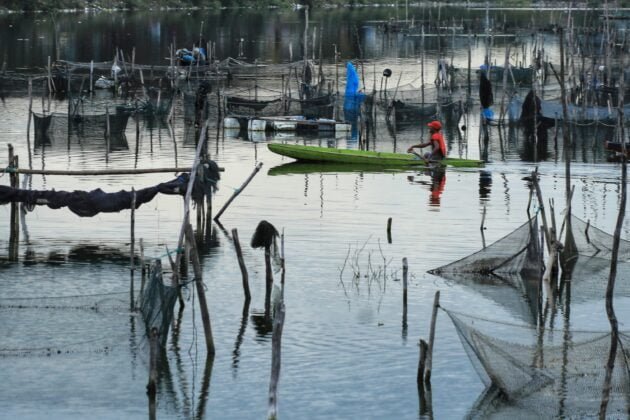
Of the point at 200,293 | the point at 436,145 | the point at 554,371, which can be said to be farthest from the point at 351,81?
the point at 554,371

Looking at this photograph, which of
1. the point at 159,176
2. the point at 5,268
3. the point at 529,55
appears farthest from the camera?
the point at 529,55

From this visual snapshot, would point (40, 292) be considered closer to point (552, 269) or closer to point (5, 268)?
point (5, 268)

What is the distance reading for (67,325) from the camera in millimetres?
13875

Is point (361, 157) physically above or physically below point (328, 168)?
above

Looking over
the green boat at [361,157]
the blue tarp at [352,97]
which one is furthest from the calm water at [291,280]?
the blue tarp at [352,97]

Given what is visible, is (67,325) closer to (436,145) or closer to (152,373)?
(152,373)

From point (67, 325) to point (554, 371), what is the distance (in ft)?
17.4

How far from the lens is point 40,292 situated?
1597 cm

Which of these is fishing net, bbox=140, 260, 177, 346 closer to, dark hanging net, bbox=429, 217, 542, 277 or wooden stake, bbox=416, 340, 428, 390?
wooden stake, bbox=416, 340, 428, 390

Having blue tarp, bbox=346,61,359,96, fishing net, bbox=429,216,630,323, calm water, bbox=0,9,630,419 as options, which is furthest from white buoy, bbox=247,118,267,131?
fishing net, bbox=429,216,630,323

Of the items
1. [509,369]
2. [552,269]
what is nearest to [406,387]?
[509,369]

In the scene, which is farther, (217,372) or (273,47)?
(273,47)

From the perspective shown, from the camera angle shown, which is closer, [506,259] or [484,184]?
[506,259]

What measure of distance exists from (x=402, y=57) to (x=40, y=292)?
4346 cm
